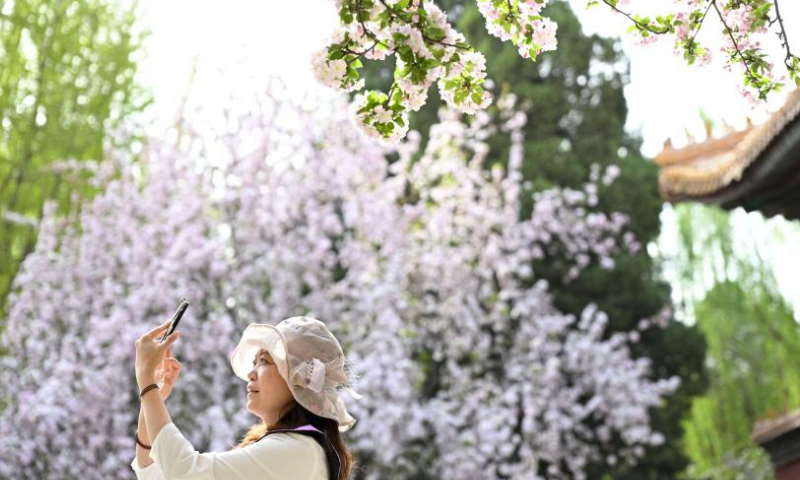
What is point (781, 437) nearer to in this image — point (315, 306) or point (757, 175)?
point (757, 175)

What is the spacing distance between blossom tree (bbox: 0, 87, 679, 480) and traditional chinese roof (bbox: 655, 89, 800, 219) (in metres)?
3.14

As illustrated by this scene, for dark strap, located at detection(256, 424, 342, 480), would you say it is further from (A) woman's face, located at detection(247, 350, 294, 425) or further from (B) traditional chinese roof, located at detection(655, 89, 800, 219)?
(B) traditional chinese roof, located at detection(655, 89, 800, 219)

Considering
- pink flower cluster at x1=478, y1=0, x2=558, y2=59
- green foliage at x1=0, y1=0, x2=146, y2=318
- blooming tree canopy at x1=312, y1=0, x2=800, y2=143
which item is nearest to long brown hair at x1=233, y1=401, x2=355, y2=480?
blooming tree canopy at x1=312, y1=0, x2=800, y2=143

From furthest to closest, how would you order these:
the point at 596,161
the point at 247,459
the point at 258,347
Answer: the point at 596,161 < the point at 258,347 < the point at 247,459

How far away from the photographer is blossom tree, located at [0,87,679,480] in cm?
1044

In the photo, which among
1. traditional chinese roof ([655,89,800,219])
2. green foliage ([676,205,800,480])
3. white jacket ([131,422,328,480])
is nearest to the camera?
white jacket ([131,422,328,480])

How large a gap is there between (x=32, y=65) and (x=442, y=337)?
590 centimetres

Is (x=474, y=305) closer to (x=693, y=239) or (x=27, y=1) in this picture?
(x=27, y=1)

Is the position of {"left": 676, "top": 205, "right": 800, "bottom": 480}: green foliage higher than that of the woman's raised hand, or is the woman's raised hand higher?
{"left": 676, "top": 205, "right": 800, "bottom": 480}: green foliage

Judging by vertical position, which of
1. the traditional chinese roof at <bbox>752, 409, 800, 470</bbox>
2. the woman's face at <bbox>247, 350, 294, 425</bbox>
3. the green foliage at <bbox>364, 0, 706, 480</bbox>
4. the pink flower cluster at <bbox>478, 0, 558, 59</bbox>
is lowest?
the traditional chinese roof at <bbox>752, 409, 800, 470</bbox>

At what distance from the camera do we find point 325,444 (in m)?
2.63

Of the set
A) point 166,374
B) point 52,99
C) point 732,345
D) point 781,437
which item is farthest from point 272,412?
point 732,345

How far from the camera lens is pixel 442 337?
40.0ft

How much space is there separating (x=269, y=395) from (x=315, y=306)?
8.50 meters
